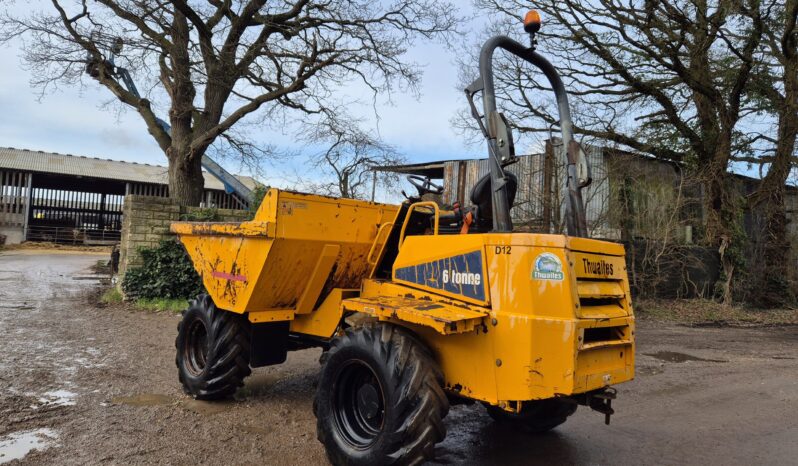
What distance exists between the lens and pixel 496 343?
3.21m

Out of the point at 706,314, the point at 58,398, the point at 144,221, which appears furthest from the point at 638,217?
the point at 58,398

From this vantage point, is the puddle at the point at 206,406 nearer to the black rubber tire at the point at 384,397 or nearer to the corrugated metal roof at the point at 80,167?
the black rubber tire at the point at 384,397

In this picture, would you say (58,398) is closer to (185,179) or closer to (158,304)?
(158,304)

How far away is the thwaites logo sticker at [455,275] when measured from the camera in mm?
3361

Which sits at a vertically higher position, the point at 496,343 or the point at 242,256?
the point at 242,256

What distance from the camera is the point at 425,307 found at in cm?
346

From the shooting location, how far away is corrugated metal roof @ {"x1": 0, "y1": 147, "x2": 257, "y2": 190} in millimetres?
31188

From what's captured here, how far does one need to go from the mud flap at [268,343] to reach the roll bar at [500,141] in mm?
2604

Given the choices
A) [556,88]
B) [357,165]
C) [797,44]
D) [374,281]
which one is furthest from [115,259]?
[797,44]

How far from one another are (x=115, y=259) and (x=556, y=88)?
45.2 ft

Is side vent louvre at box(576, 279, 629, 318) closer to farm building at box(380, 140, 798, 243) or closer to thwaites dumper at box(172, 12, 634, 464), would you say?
thwaites dumper at box(172, 12, 634, 464)

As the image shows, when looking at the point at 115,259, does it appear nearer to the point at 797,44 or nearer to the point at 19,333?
the point at 19,333

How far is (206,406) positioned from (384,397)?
8.12 feet

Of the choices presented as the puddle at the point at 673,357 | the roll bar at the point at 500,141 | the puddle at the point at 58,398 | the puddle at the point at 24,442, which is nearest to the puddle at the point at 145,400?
the puddle at the point at 58,398
